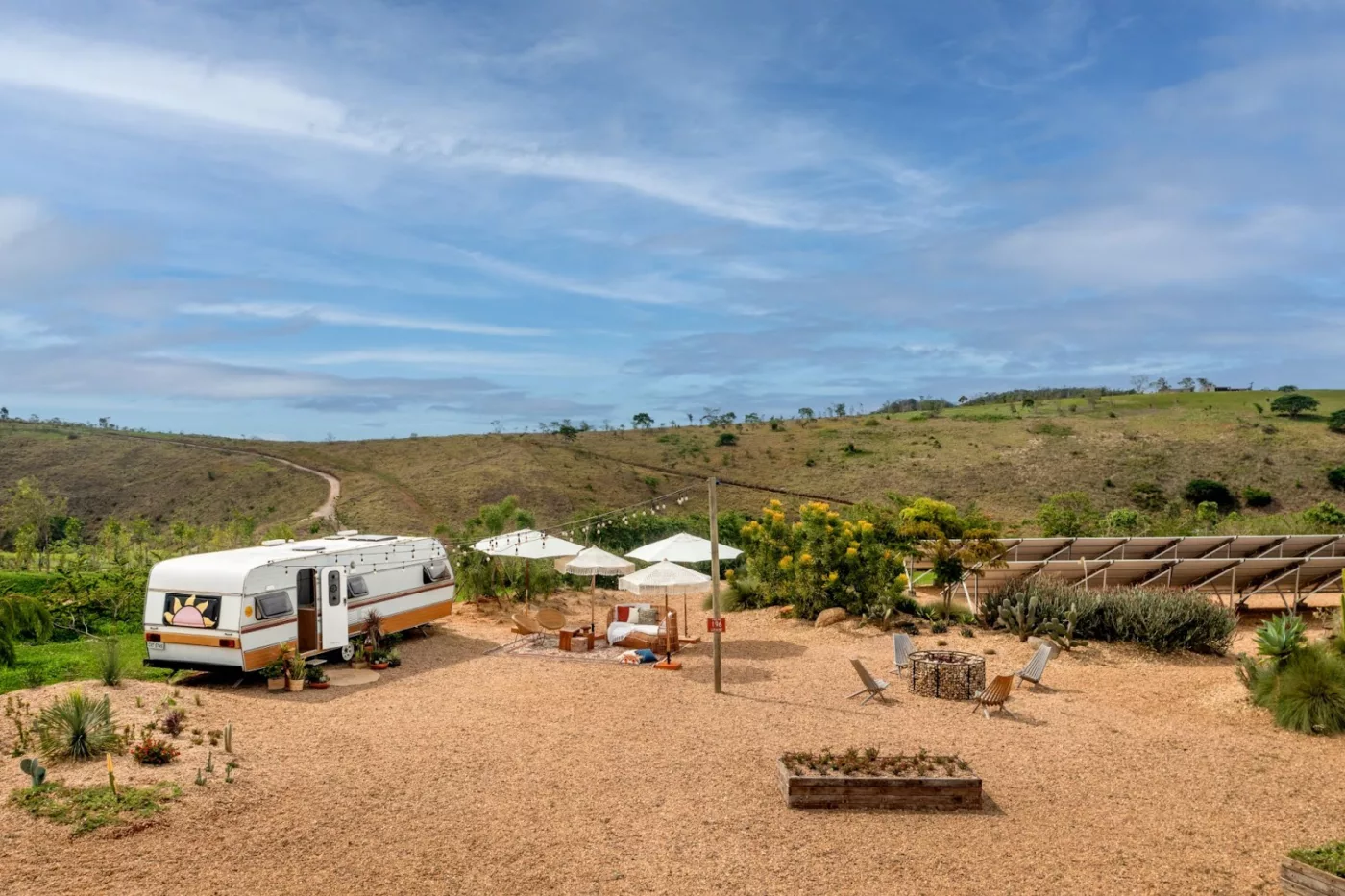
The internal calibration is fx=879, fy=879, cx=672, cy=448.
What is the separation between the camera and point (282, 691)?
1376 centimetres

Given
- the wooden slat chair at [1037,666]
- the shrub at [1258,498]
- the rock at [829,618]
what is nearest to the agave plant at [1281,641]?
the wooden slat chair at [1037,666]

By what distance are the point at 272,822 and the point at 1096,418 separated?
64083 mm

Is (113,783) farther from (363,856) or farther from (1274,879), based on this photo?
(1274,879)

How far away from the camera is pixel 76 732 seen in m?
9.76

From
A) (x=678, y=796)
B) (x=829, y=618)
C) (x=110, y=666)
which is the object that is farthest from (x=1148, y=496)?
(x=110, y=666)

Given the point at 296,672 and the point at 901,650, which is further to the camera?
the point at 901,650

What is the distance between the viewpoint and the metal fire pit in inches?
519

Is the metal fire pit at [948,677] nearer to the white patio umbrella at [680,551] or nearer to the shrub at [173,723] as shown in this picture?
the white patio umbrella at [680,551]

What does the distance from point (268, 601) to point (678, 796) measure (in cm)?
817

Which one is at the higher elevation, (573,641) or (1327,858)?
(573,641)

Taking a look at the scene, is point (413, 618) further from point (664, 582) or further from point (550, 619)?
point (664, 582)

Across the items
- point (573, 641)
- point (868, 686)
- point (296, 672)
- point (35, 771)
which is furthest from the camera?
point (573, 641)

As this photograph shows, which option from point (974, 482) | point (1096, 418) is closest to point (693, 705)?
point (974, 482)

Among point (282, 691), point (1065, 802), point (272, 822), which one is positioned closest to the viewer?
point (272, 822)
